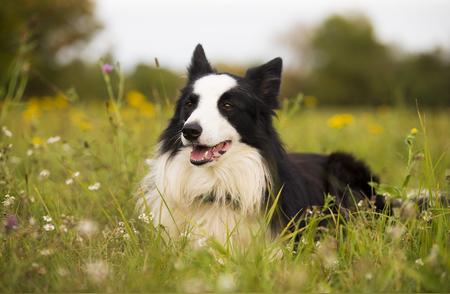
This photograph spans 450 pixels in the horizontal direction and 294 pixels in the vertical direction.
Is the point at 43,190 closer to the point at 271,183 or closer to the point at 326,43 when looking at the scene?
the point at 271,183

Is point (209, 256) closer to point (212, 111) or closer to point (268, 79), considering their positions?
point (212, 111)

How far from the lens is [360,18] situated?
47344 mm

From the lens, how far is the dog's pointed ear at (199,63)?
12.8ft

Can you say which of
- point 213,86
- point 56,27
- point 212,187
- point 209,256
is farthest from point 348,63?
point 209,256

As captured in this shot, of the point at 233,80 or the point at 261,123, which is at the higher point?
the point at 233,80

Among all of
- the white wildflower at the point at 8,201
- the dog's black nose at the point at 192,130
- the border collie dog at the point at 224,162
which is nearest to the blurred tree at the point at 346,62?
the border collie dog at the point at 224,162

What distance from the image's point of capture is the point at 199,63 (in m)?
3.89

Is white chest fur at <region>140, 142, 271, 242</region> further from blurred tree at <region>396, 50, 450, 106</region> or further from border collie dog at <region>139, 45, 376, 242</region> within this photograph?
blurred tree at <region>396, 50, 450, 106</region>

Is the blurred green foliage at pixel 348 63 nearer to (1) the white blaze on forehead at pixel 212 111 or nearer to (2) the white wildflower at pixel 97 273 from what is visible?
(1) the white blaze on forehead at pixel 212 111

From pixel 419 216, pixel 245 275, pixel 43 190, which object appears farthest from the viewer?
pixel 43 190

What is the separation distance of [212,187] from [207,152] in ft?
0.96

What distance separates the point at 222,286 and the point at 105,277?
711 millimetres

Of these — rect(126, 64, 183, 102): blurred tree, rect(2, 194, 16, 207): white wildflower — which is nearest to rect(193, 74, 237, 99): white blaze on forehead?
rect(126, 64, 183, 102): blurred tree

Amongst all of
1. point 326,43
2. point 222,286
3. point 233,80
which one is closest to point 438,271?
point 222,286
